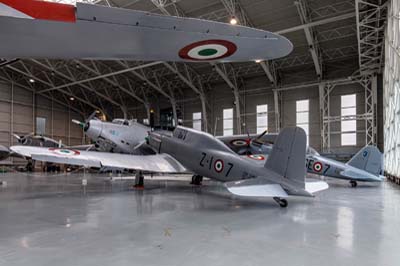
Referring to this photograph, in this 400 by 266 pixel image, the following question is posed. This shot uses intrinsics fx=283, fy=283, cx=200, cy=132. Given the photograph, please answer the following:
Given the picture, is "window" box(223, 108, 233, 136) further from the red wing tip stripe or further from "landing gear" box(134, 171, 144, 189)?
the red wing tip stripe

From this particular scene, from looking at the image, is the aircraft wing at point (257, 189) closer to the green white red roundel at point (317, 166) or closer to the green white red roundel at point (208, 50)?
the green white red roundel at point (208, 50)

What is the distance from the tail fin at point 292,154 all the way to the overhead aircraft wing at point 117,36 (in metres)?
3.45

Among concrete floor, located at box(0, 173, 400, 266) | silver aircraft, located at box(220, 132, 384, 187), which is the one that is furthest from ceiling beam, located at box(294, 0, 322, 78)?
concrete floor, located at box(0, 173, 400, 266)

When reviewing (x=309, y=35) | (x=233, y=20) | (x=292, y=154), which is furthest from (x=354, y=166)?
(x=233, y=20)

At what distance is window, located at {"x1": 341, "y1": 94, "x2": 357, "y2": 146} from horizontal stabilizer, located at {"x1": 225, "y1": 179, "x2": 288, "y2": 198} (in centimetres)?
1908


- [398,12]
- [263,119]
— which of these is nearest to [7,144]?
[263,119]

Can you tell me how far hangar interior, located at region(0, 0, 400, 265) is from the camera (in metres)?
3.98

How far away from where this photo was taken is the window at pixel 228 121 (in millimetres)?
28531

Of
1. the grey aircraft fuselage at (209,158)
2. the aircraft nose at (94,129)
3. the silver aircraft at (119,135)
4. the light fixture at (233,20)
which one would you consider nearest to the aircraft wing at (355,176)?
the grey aircraft fuselage at (209,158)

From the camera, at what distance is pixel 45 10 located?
2412 mm

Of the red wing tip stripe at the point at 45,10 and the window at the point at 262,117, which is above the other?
the window at the point at 262,117

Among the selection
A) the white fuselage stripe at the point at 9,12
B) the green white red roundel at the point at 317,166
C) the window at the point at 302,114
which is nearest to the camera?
the white fuselage stripe at the point at 9,12

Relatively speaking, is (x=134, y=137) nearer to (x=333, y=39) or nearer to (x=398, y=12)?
(x=398, y=12)

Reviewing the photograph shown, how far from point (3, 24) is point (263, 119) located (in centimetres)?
2559
